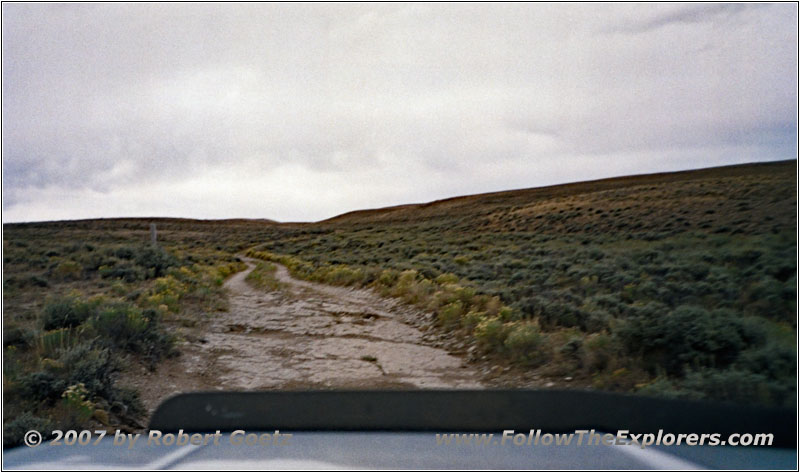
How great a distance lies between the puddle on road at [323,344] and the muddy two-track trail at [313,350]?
0.03ft

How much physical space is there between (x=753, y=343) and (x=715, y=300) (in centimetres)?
148

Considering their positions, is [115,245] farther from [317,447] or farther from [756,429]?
[756,429]

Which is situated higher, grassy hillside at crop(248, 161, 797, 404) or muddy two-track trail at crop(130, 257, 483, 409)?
grassy hillside at crop(248, 161, 797, 404)

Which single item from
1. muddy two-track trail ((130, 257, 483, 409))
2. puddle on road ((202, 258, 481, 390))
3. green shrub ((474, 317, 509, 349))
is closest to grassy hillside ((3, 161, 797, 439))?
green shrub ((474, 317, 509, 349))

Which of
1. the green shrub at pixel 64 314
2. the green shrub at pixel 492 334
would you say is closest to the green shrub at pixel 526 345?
the green shrub at pixel 492 334

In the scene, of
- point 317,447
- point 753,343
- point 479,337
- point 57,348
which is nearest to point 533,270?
point 479,337

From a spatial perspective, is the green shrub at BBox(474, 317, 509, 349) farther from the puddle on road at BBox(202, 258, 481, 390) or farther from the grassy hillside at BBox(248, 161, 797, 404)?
the puddle on road at BBox(202, 258, 481, 390)

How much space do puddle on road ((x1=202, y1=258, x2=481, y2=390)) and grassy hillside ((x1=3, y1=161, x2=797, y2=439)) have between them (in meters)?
0.49

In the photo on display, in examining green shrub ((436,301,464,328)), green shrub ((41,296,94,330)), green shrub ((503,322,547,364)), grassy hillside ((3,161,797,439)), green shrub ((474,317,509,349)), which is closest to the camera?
grassy hillside ((3,161,797,439))

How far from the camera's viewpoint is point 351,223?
986 cm

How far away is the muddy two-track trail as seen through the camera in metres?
5.80

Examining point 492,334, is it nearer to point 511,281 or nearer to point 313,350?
point 313,350

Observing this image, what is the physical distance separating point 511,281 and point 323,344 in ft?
11.2

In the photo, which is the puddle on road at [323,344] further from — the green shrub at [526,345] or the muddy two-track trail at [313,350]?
the green shrub at [526,345]
